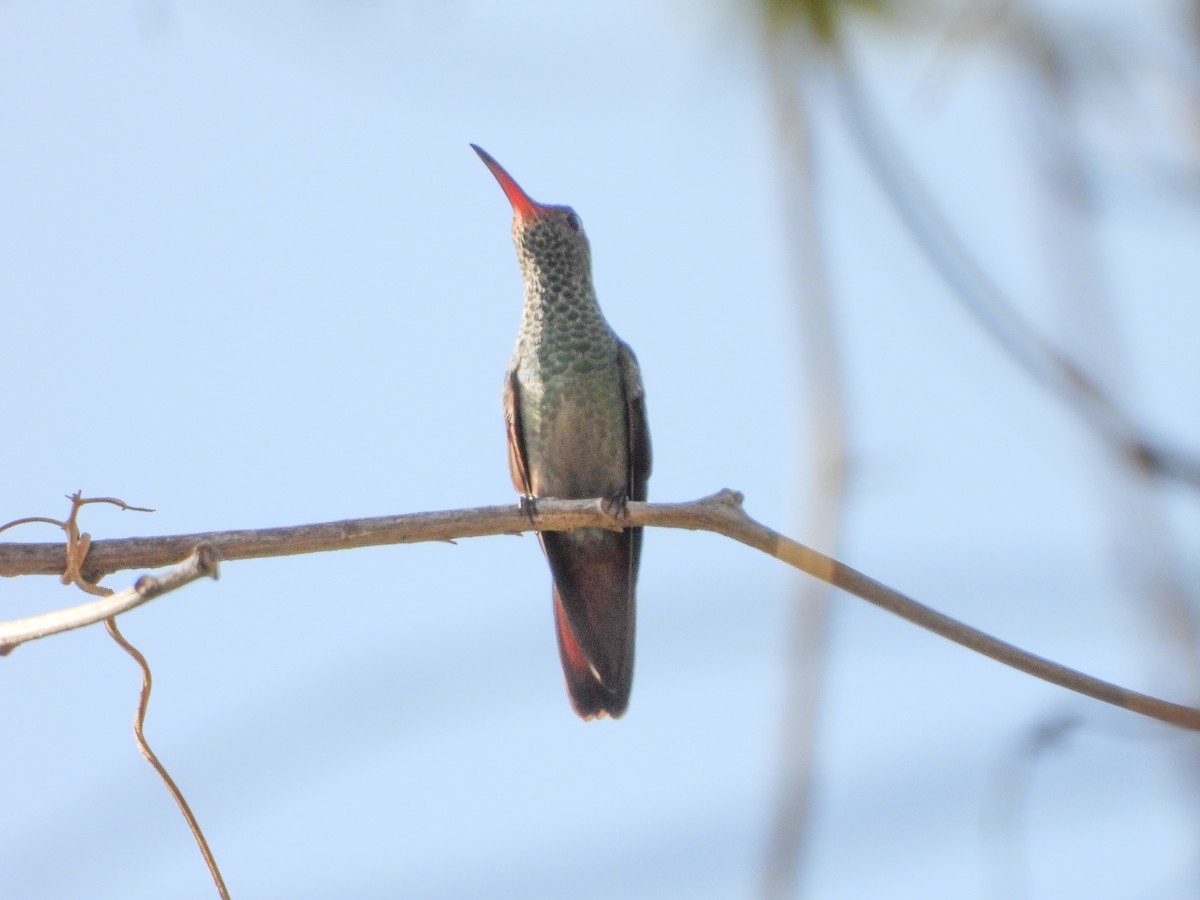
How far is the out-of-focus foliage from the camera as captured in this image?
245 centimetres

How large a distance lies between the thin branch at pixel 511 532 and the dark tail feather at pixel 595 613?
1.81 m

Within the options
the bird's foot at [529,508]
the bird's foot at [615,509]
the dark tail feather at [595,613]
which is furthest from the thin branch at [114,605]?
the dark tail feather at [595,613]

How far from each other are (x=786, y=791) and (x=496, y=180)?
12.2ft

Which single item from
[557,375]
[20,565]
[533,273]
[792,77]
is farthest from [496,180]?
[20,565]

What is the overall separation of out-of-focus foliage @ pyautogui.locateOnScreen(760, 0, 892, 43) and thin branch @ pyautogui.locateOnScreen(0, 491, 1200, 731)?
83 centimetres

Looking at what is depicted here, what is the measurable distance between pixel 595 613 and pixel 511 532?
2081 millimetres

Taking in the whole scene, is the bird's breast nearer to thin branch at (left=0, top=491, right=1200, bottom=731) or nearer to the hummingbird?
the hummingbird

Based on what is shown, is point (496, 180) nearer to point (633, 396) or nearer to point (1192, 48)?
point (633, 396)

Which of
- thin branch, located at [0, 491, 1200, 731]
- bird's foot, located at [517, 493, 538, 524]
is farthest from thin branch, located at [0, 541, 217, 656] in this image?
bird's foot, located at [517, 493, 538, 524]

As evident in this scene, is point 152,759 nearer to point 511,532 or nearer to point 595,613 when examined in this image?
point 511,532

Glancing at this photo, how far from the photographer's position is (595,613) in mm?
4758

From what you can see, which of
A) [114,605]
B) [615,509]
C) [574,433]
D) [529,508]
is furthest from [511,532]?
[574,433]

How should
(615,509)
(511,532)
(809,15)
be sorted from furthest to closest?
(615,509)
(511,532)
(809,15)

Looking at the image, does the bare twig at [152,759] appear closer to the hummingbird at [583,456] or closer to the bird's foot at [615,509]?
the bird's foot at [615,509]
